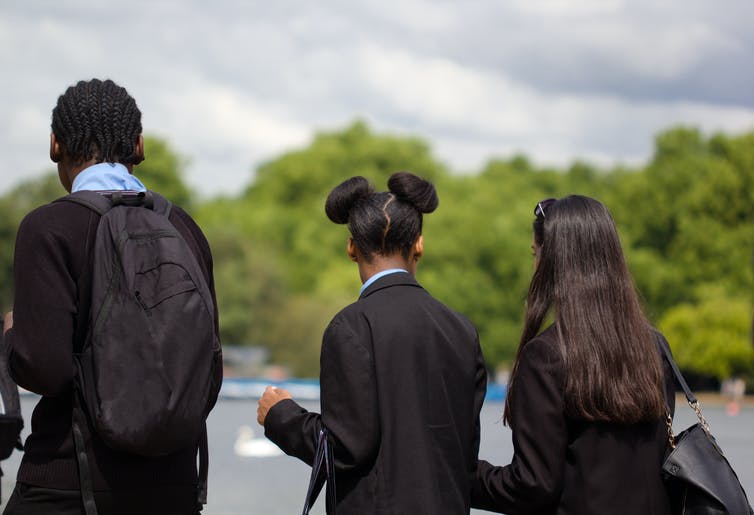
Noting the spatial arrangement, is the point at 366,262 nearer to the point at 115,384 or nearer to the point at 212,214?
the point at 115,384

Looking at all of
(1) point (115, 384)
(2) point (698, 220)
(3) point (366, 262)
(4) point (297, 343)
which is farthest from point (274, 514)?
(2) point (698, 220)

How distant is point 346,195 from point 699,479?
147 centimetres

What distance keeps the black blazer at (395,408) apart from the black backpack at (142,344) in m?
0.44

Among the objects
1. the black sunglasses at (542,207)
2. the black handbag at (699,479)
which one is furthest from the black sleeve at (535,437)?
the black sunglasses at (542,207)

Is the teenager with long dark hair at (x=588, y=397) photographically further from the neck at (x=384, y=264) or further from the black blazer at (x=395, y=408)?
the neck at (x=384, y=264)

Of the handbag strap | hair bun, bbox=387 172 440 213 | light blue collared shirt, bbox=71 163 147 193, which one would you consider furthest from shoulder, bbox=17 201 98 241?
the handbag strap

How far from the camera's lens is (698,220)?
4919 centimetres

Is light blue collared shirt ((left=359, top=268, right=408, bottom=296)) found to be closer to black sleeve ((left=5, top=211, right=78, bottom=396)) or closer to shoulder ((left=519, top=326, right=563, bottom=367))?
shoulder ((left=519, top=326, right=563, bottom=367))

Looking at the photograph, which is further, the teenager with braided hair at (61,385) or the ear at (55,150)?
the ear at (55,150)

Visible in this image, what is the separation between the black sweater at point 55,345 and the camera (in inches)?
126

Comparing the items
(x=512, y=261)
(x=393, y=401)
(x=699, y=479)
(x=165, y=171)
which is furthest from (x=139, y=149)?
(x=165, y=171)

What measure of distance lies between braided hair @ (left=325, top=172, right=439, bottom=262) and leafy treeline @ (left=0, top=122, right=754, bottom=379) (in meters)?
39.7

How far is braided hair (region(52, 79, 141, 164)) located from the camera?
3.55 meters

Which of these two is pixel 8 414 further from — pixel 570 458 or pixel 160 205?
pixel 570 458
